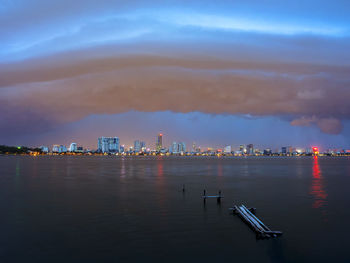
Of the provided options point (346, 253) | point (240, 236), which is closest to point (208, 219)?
point (240, 236)

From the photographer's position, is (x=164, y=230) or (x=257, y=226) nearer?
(x=257, y=226)

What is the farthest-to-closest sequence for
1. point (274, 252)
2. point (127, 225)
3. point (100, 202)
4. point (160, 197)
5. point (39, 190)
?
point (39, 190) < point (160, 197) < point (100, 202) < point (127, 225) < point (274, 252)

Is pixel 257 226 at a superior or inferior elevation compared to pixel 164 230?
superior

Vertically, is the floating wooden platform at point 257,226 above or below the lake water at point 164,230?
above

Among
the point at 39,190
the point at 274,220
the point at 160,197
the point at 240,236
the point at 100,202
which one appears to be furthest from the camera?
the point at 39,190

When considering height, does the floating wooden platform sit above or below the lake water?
above

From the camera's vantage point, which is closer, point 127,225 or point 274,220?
point 127,225

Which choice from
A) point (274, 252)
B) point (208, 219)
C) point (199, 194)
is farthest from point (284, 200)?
point (274, 252)

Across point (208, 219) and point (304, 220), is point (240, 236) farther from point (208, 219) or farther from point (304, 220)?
point (304, 220)

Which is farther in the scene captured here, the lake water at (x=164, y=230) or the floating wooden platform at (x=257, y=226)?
the floating wooden platform at (x=257, y=226)

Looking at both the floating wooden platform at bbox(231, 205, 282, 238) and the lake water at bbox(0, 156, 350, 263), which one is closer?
the lake water at bbox(0, 156, 350, 263)
